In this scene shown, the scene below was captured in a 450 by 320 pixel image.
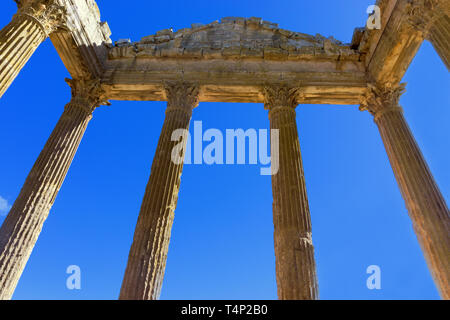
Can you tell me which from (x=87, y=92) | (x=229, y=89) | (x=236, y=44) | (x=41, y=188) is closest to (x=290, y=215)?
(x=229, y=89)

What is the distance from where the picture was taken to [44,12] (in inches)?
571

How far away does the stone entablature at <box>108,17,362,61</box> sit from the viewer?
1934cm

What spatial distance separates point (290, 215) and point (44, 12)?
14.8 m

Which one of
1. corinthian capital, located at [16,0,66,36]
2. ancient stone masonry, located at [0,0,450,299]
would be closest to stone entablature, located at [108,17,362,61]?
ancient stone masonry, located at [0,0,450,299]

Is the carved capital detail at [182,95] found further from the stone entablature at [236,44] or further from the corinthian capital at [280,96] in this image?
the corinthian capital at [280,96]

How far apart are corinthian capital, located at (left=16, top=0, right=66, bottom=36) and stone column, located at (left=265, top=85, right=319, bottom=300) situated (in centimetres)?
1174

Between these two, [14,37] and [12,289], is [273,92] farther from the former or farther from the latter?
[12,289]

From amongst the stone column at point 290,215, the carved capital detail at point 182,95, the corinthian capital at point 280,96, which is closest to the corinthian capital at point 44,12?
the carved capital detail at point 182,95

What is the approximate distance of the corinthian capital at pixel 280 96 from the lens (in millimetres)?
17172

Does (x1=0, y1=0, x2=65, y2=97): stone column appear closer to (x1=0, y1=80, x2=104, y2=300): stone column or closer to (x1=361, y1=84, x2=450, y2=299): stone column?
(x1=0, y1=80, x2=104, y2=300): stone column

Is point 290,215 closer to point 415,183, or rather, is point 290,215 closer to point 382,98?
point 415,183
